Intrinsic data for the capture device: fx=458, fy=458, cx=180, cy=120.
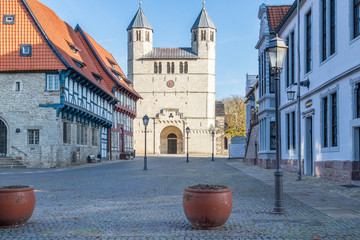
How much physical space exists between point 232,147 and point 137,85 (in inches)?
1174

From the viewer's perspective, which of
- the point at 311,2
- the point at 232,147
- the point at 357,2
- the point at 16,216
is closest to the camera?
the point at 16,216

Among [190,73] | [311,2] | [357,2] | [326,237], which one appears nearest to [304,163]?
[311,2]

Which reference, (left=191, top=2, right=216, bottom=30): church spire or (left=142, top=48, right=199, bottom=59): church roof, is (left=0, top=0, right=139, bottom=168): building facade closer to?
(left=142, top=48, right=199, bottom=59): church roof

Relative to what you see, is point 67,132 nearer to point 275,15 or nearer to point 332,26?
point 275,15

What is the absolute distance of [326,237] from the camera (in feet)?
21.7

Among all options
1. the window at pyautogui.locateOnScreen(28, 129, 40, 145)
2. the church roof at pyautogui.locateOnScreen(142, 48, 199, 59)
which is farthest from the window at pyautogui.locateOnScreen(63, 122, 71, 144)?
the church roof at pyautogui.locateOnScreen(142, 48, 199, 59)

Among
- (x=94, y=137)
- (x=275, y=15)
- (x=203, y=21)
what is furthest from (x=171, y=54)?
(x=275, y=15)

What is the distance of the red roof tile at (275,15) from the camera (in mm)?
27547

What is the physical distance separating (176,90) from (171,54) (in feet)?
20.1

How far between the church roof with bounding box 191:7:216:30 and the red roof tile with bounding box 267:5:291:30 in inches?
1910

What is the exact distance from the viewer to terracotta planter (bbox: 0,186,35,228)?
23.3 ft

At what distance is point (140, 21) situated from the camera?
77.5 metres

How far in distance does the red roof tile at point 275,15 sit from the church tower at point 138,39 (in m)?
48.9

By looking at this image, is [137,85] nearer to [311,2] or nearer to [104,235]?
[311,2]
